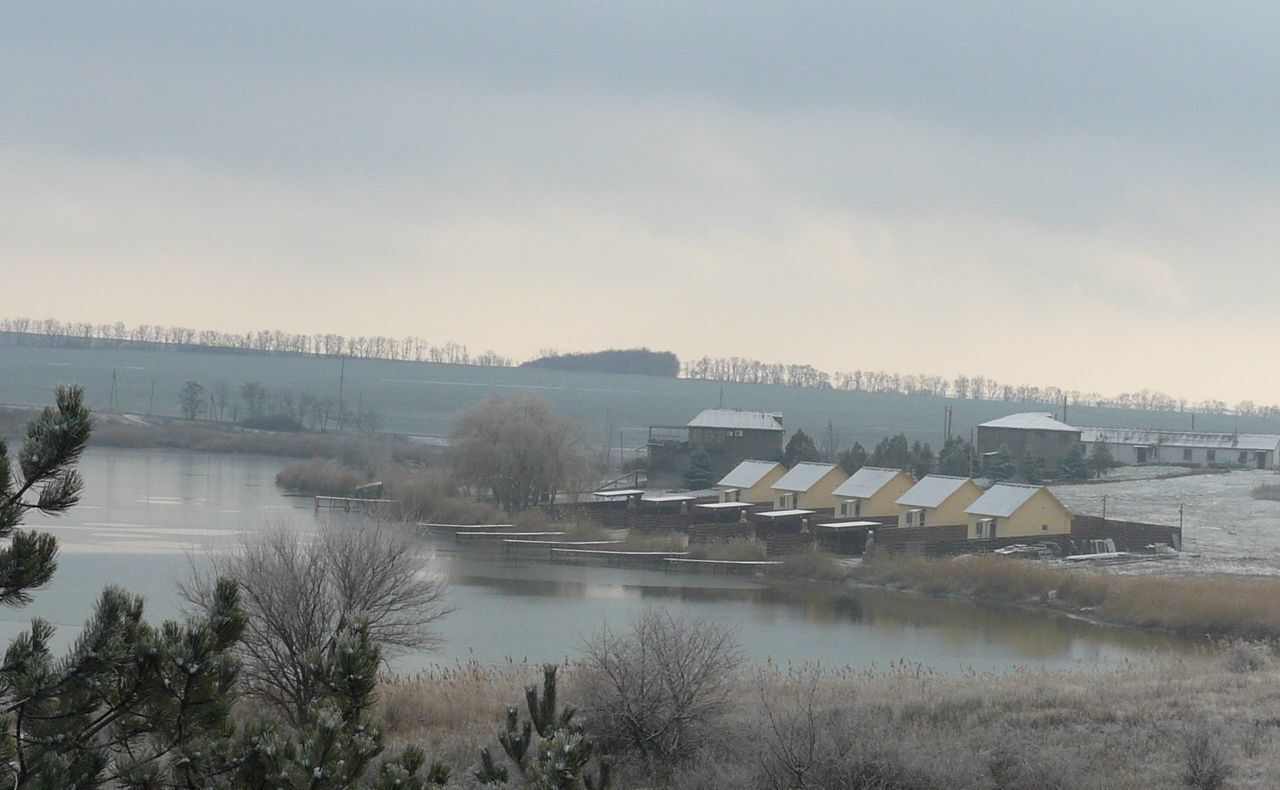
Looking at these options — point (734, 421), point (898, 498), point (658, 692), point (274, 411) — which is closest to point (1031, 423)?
point (734, 421)

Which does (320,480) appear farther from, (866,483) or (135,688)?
(135,688)

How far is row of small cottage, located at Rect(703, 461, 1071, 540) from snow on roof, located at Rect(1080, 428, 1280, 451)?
23.9 meters

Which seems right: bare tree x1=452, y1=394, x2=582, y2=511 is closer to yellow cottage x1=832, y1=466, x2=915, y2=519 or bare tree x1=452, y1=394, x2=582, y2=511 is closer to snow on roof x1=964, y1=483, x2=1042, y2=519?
yellow cottage x1=832, y1=466, x2=915, y2=519

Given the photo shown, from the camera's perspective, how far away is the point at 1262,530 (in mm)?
41156

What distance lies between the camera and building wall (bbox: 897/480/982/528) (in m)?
40.1

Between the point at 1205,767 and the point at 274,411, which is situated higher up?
the point at 274,411

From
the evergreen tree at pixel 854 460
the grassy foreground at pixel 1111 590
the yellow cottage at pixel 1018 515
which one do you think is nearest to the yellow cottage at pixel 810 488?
the evergreen tree at pixel 854 460

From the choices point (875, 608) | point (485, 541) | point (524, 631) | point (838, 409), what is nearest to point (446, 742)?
point (524, 631)

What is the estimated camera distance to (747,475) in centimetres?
4884

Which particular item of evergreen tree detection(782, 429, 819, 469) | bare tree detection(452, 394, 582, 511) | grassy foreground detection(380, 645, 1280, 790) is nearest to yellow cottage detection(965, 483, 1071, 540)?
bare tree detection(452, 394, 582, 511)

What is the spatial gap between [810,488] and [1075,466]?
52.1 ft

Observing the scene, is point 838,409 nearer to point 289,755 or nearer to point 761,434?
point 761,434

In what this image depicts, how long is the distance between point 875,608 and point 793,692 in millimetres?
15942

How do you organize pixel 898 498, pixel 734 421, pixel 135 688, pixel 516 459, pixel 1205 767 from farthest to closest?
pixel 734 421, pixel 516 459, pixel 898 498, pixel 1205 767, pixel 135 688
